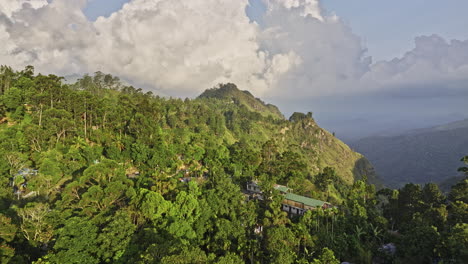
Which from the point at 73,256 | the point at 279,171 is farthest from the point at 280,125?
the point at 73,256

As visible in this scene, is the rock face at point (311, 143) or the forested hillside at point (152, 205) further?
the rock face at point (311, 143)

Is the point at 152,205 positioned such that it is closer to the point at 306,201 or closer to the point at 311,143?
the point at 306,201

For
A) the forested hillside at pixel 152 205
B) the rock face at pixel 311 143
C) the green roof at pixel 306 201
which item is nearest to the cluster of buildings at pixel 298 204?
the green roof at pixel 306 201

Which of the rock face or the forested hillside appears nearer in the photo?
the forested hillside

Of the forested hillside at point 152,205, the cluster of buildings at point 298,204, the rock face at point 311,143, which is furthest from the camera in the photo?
the rock face at point 311,143

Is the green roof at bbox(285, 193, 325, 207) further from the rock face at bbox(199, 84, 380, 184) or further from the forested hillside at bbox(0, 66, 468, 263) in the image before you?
the rock face at bbox(199, 84, 380, 184)

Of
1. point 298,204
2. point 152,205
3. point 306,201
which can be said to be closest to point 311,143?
point 306,201

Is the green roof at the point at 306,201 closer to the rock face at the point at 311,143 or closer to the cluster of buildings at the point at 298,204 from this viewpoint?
the cluster of buildings at the point at 298,204

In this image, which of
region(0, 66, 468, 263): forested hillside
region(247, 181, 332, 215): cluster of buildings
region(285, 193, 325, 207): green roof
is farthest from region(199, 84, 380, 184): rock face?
region(247, 181, 332, 215): cluster of buildings
